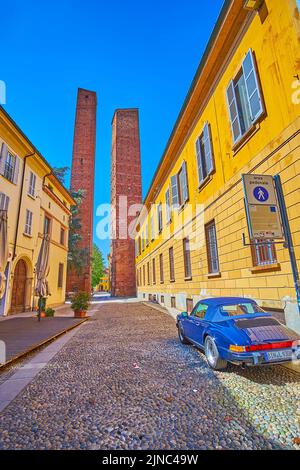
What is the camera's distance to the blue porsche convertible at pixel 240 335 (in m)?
3.44

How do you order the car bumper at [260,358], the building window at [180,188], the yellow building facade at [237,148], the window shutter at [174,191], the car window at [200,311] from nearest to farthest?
1. the car bumper at [260,358]
2. the car window at [200,311]
3. the yellow building facade at [237,148]
4. the building window at [180,188]
5. the window shutter at [174,191]

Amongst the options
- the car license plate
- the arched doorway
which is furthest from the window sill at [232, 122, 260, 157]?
the arched doorway

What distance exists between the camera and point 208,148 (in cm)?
927

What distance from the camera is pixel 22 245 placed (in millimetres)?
13680

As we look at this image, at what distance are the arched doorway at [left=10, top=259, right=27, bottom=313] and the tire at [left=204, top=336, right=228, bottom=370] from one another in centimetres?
1221

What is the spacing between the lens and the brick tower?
34.3m

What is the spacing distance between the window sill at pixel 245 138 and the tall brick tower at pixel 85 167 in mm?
27933

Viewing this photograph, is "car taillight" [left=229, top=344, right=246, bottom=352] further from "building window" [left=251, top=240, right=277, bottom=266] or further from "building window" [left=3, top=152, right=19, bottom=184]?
"building window" [left=3, top=152, right=19, bottom=184]

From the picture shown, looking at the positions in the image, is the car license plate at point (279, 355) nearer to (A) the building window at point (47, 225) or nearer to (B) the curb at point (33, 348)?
(B) the curb at point (33, 348)

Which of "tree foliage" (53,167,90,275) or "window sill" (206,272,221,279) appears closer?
"window sill" (206,272,221,279)

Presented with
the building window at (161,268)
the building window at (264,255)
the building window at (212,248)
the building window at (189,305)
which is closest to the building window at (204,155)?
the building window at (212,248)

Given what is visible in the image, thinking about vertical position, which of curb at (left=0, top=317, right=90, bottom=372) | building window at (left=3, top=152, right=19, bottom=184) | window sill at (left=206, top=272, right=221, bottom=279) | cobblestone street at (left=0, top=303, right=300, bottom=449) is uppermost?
building window at (left=3, top=152, right=19, bottom=184)

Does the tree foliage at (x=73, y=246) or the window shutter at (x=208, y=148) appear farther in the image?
the tree foliage at (x=73, y=246)
